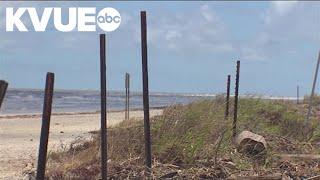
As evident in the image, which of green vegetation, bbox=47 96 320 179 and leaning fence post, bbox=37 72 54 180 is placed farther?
green vegetation, bbox=47 96 320 179

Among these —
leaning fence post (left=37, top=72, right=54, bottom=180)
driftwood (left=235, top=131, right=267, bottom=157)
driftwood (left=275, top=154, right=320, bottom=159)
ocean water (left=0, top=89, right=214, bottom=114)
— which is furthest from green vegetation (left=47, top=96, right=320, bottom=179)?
ocean water (left=0, top=89, right=214, bottom=114)

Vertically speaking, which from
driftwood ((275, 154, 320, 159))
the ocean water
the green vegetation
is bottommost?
the ocean water

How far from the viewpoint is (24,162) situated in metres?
10.7

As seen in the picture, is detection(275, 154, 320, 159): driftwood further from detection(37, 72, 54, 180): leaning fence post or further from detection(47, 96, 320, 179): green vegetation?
detection(37, 72, 54, 180): leaning fence post

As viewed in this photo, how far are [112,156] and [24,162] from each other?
3024 mm

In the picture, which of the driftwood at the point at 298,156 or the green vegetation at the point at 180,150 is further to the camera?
the driftwood at the point at 298,156

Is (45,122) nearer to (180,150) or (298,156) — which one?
(180,150)

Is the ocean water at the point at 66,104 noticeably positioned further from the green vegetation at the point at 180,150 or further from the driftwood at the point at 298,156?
the driftwood at the point at 298,156

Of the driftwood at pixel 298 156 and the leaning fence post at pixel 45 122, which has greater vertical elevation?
the leaning fence post at pixel 45 122

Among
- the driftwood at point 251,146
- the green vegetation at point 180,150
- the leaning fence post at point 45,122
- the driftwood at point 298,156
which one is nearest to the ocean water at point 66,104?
the green vegetation at point 180,150

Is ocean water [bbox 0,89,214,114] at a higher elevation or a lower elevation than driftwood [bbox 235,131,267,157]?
lower

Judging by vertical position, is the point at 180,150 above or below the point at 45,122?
below

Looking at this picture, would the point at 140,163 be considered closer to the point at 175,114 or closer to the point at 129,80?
the point at 175,114

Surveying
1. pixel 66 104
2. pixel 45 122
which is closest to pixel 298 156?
pixel 45 122
